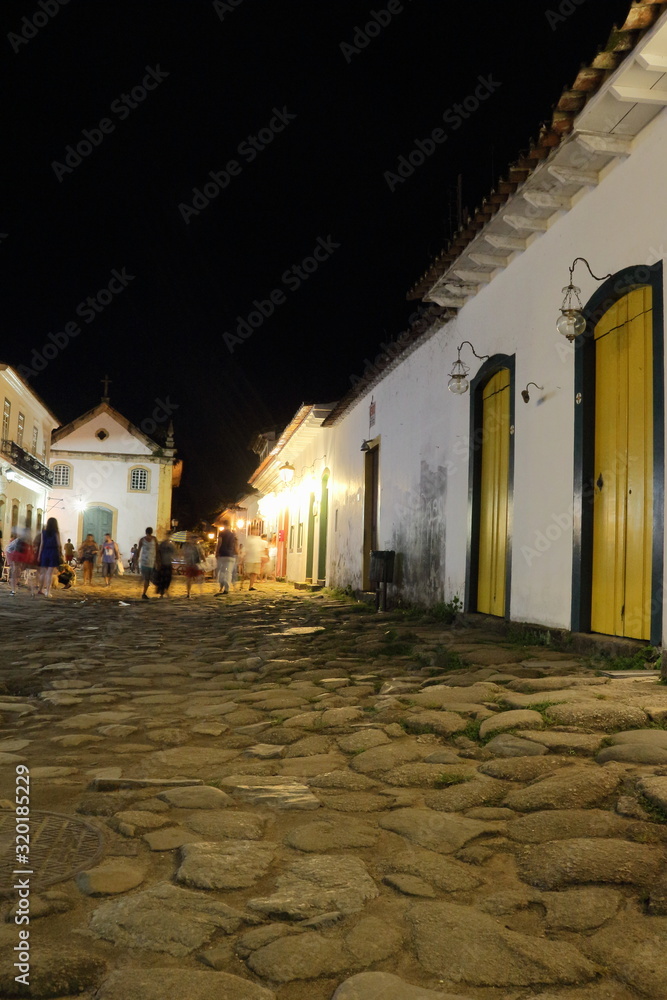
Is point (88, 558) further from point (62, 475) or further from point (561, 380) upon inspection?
point (62, 475)

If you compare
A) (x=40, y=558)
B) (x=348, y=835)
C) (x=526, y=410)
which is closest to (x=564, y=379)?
(x=526, y=410)

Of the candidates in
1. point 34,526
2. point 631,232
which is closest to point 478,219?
point 631,232

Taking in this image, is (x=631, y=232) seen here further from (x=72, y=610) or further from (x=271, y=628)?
(x=72, y=610)

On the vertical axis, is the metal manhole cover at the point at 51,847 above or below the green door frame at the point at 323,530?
below

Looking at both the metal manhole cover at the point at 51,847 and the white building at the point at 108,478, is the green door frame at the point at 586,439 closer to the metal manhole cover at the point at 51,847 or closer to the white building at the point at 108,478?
the metal manhole cover at the point at 51,847

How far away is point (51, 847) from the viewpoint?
8.63 feet

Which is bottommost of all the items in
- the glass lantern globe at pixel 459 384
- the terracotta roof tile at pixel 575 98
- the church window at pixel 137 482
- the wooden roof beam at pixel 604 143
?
the glass lantern globe at pixel 459 384

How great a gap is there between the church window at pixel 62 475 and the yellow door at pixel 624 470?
36.0 metres

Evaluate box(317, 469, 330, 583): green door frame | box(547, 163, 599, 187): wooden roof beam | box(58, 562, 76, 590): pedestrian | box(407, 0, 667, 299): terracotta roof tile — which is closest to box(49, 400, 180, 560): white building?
box(58, 562, 76, 590): pedestrian

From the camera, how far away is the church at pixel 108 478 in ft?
128

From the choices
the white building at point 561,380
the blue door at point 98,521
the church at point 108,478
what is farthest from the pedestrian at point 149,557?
the blue door at point 98,521

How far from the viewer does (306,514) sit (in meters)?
21.4

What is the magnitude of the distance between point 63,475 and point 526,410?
115ft

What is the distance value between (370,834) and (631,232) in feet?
16.5
